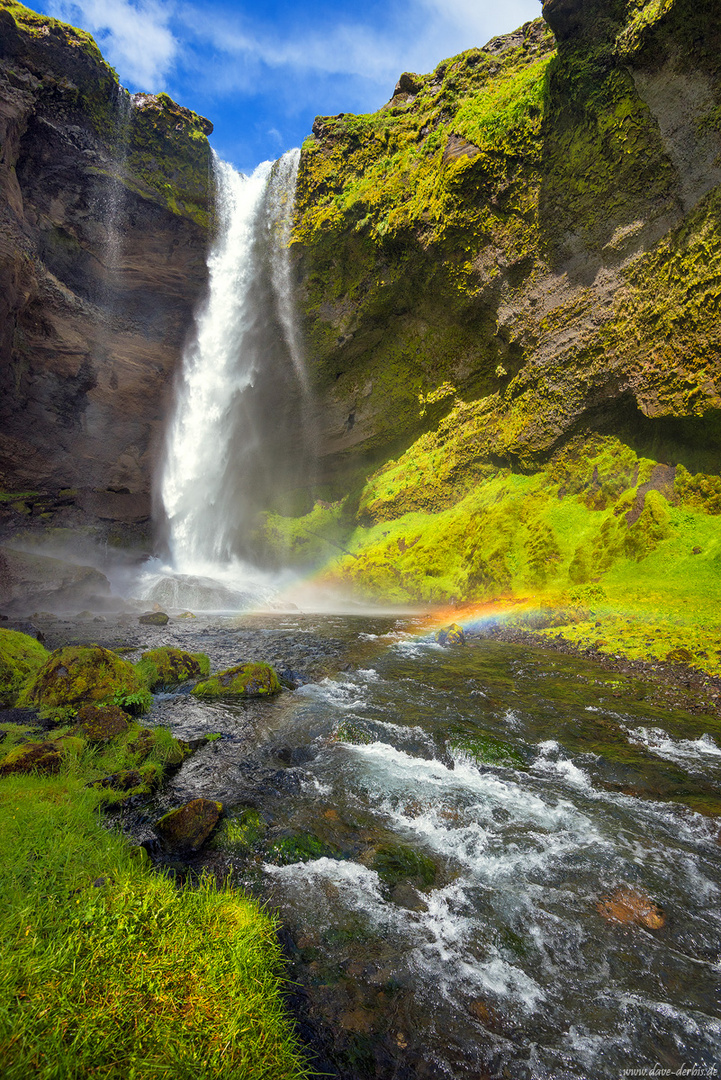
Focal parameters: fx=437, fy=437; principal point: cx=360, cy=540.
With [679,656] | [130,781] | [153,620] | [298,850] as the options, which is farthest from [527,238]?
[130,781]

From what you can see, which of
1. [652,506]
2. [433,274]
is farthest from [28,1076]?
[433,274]

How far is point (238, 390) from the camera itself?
120ft

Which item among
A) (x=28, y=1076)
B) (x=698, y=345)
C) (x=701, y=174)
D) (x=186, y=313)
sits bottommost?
(x=28, y=1076)

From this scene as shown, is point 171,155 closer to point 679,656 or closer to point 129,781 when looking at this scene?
point 129,781

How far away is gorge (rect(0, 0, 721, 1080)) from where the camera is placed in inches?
133

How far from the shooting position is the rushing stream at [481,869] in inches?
123

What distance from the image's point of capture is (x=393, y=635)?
1806 centimetres

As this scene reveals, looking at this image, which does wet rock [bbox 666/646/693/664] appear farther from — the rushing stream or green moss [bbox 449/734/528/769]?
green moss [bbox 449/734/528/769]

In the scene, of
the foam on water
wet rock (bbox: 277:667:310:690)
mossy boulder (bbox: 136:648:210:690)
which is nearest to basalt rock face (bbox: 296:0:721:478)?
the foam on water

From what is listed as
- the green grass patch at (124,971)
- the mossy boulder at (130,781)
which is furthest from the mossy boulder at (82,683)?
the green grass patch at (124,971)

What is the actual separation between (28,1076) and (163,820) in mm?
3076

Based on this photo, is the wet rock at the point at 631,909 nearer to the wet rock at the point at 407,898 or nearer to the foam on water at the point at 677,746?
the wet rock at the point at 407,898

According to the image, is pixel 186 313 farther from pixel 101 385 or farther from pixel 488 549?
pixel 488 549

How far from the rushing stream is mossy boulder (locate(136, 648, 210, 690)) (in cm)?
111
